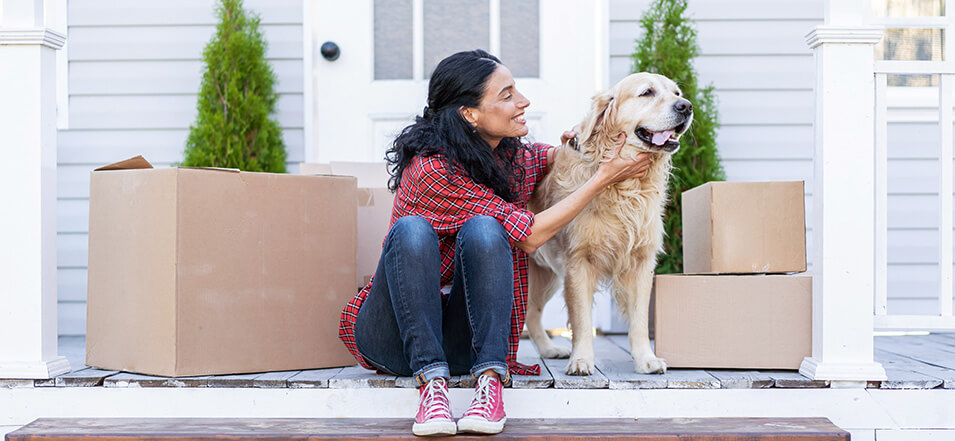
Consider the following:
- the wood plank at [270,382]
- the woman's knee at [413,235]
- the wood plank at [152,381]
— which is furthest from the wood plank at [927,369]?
the wood plank at [152,381]

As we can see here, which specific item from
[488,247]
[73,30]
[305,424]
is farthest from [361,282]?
[73,30]

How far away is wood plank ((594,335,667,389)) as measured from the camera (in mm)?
2107

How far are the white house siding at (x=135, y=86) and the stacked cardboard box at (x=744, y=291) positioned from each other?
6.54ft

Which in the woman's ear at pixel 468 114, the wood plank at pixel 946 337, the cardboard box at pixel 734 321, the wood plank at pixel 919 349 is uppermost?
the woman's ear at pixel 468 114

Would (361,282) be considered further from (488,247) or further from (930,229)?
(930,229)

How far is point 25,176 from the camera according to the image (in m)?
2.20

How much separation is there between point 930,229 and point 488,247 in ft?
8.84

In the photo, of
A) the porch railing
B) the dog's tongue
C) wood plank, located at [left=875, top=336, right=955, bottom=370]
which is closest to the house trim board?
the porch railing

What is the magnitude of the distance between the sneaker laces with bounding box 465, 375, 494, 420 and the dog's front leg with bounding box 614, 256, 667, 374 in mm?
620

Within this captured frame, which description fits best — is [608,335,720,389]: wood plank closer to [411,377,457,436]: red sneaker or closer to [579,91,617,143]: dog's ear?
[411,377,457,436]: red sneaker

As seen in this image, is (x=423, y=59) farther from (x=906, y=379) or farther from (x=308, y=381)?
(x=906, y=379)

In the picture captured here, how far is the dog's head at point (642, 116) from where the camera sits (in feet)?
7.25

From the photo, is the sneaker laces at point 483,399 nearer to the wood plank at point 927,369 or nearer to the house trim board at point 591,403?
the house trim board at point 591,403

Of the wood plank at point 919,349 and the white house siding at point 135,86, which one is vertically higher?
the white house siding at point 135,86
